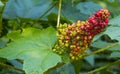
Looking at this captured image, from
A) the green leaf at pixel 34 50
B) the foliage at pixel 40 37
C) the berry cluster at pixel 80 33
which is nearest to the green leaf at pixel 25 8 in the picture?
the foliage at pixel 40 37

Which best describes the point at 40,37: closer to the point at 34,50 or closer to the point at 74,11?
the point at 34,50

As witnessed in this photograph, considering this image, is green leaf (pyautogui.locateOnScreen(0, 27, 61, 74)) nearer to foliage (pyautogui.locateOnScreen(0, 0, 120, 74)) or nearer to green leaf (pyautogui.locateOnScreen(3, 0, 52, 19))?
foliage (pyautogui.locateOnScreen(0, 0, 120, 74))

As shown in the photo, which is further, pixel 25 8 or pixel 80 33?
pixel 25 8

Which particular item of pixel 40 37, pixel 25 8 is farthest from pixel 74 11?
pixel 40 37

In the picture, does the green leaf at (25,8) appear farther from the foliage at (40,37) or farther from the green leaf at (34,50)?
the green leaf at (34,50)

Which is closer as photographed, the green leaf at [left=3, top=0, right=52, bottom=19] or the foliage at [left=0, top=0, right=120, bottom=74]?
the foliage at [left=0, top=0, right=120, bottom=74]

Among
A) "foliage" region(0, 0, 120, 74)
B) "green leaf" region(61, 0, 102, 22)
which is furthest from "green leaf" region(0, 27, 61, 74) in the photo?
"green leaf" region(61, 0, 102, 22)
